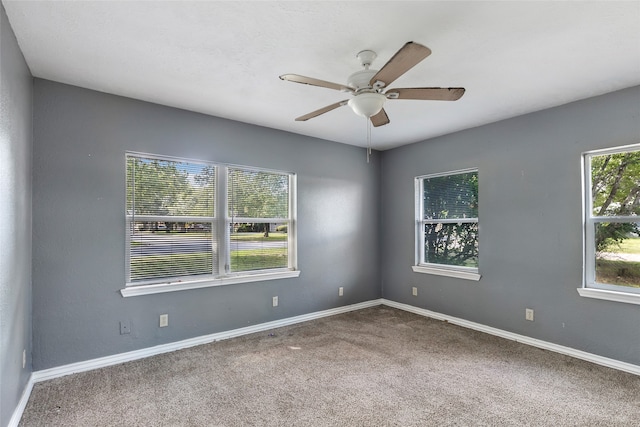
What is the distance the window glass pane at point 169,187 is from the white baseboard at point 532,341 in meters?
3.04

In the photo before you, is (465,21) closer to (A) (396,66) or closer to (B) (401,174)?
(A) (396,66)

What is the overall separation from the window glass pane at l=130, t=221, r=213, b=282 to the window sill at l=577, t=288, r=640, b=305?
367 cm

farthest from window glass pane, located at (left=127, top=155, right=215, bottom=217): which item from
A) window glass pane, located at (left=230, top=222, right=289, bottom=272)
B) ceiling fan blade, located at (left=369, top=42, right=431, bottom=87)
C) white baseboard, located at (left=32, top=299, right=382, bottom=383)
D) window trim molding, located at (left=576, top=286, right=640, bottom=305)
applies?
window trim molding, located at (left=576, top=286, right=640, bottom=305)

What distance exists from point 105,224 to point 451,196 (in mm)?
3891

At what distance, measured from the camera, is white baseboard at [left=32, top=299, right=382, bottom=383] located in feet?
8.82

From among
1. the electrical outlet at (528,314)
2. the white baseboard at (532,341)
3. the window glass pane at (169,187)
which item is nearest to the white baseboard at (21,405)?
the window glass pane at (169,187)

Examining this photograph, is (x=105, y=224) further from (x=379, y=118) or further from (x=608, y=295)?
(x=608, y=295)

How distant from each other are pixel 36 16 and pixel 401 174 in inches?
163

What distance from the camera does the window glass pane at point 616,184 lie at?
9.64 ft

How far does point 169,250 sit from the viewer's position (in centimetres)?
334

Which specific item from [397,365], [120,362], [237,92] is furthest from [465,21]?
[120,362]

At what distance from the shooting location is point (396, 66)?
70.2 inches

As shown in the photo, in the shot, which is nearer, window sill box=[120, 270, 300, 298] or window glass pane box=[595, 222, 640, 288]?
window glass pane box=[595, 222, 640, 288]

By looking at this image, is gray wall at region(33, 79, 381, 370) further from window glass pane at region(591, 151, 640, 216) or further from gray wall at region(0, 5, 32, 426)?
window glass pane at region(591, 151, 640, 216)
